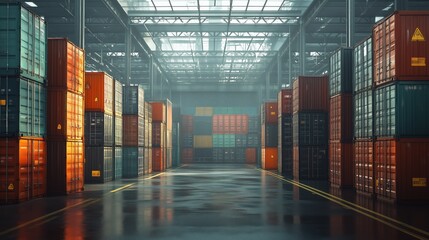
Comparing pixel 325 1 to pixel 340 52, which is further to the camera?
pixel 325 1

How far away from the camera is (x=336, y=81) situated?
24250mm

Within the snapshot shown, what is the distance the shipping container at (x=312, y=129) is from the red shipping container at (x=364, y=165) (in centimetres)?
940

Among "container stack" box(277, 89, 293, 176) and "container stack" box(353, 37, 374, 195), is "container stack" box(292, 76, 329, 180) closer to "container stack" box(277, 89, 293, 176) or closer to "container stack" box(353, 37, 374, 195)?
"container stack" box(277, 89, 293, 176)

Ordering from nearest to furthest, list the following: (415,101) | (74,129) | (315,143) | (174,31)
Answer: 1. (415,101)
2. (74,129)
3. (315,143)
4. (174,31)

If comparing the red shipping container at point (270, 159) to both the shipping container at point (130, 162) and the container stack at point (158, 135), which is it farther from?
the shipping container at point (130, 162)

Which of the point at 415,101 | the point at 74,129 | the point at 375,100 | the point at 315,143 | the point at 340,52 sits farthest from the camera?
the point at 315,143

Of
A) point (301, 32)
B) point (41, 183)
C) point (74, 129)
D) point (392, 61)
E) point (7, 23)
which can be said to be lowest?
point (41, 183)

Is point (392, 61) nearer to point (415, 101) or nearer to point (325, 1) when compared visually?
point (415, 101)

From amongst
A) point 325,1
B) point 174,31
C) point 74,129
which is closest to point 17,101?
point 74,129

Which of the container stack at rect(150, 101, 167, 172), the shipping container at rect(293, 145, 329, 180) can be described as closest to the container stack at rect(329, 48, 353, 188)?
the shipping container at rect(293, 145, 329, 180)

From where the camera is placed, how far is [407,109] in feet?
54.9

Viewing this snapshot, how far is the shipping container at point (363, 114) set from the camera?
63.1ft

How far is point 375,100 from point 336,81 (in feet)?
18.3

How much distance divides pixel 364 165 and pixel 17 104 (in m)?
12.3
